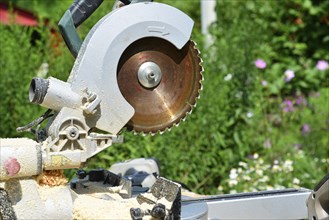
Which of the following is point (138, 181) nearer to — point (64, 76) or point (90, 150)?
point (90, 150)

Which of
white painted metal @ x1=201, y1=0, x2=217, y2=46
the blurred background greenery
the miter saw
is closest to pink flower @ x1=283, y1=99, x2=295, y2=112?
the blurred background greenery

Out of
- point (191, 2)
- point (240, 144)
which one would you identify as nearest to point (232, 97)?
point (240, 144)

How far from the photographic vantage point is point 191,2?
1048cm

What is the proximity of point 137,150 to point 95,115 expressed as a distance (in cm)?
245

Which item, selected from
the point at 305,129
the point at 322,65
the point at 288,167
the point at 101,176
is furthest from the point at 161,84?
the point at 322,65

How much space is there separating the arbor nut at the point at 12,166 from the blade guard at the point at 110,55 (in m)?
0.31

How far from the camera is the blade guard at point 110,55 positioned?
3139 mm

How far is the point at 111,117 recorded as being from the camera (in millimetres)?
3203

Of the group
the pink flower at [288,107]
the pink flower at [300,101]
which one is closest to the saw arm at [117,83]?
the pink flower at [288,107]

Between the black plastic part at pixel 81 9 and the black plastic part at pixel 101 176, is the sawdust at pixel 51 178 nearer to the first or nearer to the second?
the black plastic part at pixel 101 176

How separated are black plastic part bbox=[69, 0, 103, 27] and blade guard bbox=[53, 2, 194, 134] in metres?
0.16

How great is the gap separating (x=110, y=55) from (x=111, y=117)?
26cm

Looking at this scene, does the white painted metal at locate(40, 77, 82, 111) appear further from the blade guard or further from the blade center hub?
the blade center hub

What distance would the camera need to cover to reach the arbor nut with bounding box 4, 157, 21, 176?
9.24 ft
